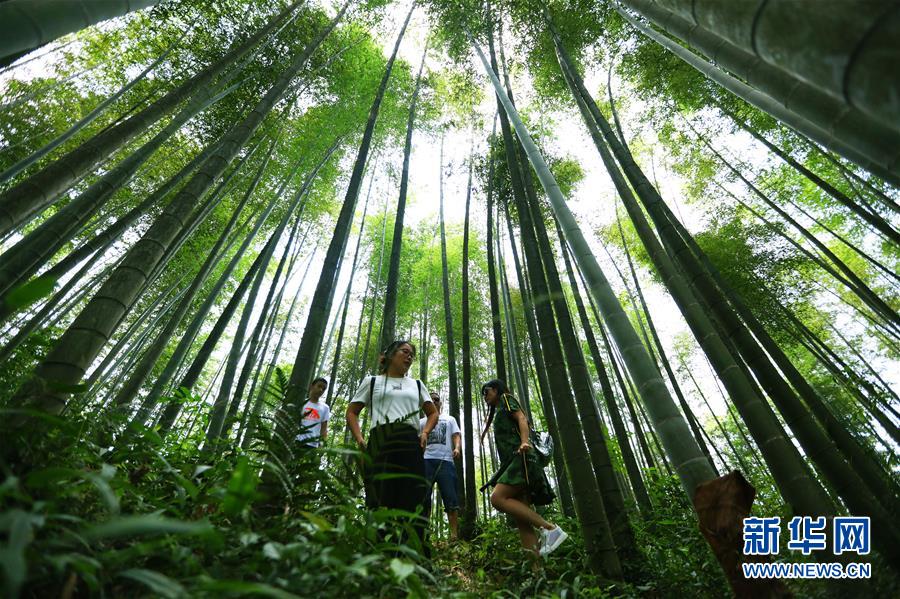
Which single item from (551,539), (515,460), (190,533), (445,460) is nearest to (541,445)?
(515,460)

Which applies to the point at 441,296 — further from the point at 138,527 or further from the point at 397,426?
the point at 138,527

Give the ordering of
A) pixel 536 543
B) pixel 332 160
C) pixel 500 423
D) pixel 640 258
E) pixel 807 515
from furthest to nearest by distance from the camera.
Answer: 1. pixel 640 258
2. pixel 332 160
3. pixel 500 423
4. pixel 536 543
5. pixel 807 515

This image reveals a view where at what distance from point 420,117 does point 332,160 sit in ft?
5.87

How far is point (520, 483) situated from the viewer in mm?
2238

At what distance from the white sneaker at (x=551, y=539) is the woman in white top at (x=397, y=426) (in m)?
0.62

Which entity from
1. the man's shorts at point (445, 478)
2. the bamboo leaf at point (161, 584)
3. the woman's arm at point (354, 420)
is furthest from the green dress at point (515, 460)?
the bamboo leaf at point (161, 584)

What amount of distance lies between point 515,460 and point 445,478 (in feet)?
4.98

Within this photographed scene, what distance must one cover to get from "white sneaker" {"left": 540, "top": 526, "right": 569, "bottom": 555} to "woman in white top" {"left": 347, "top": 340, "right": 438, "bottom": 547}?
2.04ft

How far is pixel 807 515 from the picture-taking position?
68.1 inches

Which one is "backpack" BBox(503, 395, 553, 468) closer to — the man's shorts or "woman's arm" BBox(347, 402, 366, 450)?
"woman's arm" BBox(347, 402, 366, 450)

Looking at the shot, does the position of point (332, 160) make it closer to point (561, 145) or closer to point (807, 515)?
point (561, 145)

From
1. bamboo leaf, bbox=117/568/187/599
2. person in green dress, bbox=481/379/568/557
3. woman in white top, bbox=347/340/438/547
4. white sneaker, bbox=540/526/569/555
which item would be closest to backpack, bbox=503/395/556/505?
person in green dress, bbox=481/379/568/557

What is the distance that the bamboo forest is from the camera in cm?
82

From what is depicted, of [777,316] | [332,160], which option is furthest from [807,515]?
[332,160]
